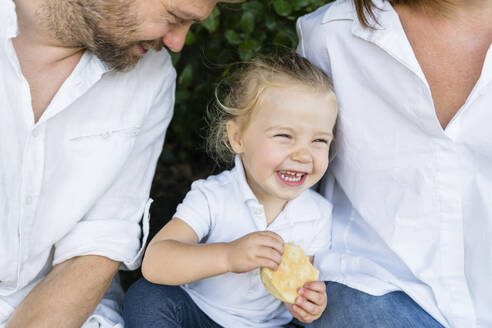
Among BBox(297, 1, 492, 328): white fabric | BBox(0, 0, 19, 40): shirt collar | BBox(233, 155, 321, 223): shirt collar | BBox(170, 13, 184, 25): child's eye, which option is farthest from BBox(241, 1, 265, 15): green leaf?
BBox(0, 0, 19, 40): shirt collar

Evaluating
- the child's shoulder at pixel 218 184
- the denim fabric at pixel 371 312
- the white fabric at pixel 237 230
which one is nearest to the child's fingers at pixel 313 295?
the denim fabric at pixel 371 312

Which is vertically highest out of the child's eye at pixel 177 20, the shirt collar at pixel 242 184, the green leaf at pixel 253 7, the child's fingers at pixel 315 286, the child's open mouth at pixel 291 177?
the child's eye at pixel 177 20

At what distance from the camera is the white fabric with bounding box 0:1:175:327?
6.89 ft

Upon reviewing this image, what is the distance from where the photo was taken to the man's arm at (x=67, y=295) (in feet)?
6.95

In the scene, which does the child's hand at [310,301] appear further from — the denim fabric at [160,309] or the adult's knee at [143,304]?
the adult's knee at [143,304]

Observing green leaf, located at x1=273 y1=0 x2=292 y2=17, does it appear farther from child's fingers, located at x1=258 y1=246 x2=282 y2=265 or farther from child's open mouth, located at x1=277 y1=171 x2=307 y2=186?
child's fingers, located at x1=258 y1=246 x2=282 y2=265

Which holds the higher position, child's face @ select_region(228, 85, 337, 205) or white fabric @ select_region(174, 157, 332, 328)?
child's face @ select_region(228, 85, 337, 205)

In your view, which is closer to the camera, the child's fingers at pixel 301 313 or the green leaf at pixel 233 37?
the child's fingers at pixel 301 313

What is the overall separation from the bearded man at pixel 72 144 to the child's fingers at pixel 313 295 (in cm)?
71

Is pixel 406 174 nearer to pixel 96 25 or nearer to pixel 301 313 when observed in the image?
pixel 301 313

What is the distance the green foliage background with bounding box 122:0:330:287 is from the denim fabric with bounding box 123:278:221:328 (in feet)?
2.75

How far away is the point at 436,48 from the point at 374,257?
81cm

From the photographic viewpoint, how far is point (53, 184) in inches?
87.3

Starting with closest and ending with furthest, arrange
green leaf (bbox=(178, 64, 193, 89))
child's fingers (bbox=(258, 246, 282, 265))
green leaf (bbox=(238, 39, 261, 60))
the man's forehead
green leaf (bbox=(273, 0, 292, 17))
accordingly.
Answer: child's fingers (bbox=(258, 246, 282, 265)), the man's forehead, green leaf (bbox=(273, 0, 292, 17)), green leaf (bbox=(238, 39, 261, 60)), green leaf (bbox=(178, 64, 193, 89))
